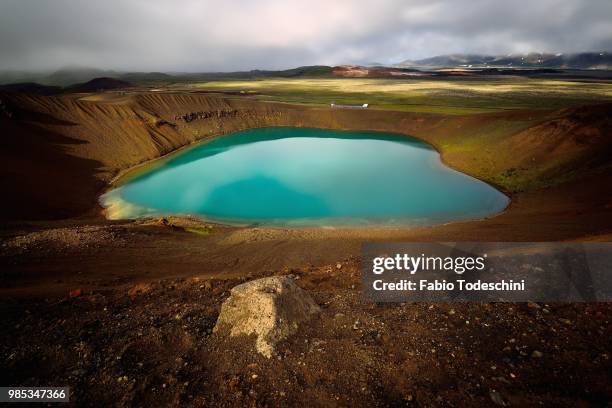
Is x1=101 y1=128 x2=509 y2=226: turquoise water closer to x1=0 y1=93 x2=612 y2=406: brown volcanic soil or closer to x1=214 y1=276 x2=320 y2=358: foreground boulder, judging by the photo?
x1=0 y1=93 x2=612 y2=406: brown volcanic soil

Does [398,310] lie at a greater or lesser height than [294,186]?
lesser

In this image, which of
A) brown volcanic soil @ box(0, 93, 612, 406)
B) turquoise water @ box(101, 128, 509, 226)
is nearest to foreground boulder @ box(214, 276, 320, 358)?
brown volcanic soil @ box(0, 93, 612, 406)

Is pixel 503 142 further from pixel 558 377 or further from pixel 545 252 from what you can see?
pixel 558 377

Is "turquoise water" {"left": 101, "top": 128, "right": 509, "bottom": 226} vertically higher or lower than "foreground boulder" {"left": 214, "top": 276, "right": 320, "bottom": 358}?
higher

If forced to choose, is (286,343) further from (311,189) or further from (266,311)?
(311,189)

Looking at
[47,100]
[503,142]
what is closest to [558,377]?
[503,142]
